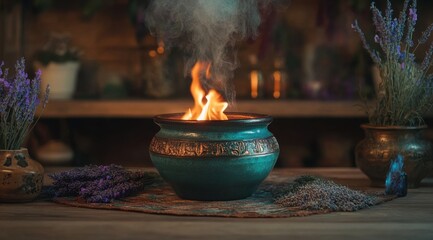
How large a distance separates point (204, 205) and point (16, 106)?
471 millimetres

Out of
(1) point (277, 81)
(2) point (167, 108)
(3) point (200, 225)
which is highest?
(1) point (277, 81)

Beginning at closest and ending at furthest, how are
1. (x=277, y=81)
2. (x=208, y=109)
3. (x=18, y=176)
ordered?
(x=18, y=176) → (x=208, y=109) → (x=277, y=81)

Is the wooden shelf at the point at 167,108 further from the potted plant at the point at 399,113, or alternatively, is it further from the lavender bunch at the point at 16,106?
the lavender bunch at the point at 16,106

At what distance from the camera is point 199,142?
1.60 meters

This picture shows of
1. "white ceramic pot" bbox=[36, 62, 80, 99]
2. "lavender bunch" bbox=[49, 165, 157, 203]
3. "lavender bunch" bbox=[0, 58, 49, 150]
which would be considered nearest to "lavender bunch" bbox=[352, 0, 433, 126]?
"lavender bunch" bbox=[49, 165, 157, 203]

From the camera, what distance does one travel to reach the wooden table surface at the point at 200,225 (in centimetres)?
135

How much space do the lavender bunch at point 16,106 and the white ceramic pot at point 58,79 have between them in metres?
1.87

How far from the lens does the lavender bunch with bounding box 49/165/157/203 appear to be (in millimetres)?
1650

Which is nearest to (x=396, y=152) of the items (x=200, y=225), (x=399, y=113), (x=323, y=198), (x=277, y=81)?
(x=399, y=113)

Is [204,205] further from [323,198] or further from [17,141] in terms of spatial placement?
[17,141]

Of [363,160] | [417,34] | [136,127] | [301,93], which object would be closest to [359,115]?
[301,93]

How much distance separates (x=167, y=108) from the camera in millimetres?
3352

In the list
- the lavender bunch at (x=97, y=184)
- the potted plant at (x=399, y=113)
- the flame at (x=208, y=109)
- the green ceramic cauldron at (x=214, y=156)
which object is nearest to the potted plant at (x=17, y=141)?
the lavender bunch at (x=97, y=184)

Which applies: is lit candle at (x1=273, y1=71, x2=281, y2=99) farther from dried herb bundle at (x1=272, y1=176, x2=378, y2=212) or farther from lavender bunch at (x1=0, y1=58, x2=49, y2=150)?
lavender bunch at (x1=0, y1=58, x2=49, y2=150)
